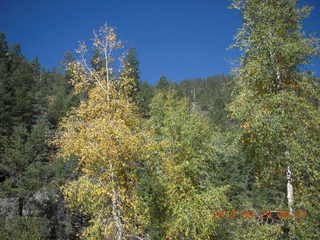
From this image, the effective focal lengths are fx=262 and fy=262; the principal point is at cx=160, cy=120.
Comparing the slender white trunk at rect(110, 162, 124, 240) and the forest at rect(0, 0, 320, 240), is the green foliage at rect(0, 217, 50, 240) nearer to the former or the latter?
the forest at rect(0, 0, 320, 240)

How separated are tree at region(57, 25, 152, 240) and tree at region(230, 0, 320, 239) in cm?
356

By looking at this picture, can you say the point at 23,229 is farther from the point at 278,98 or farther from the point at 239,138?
Result: the point at 278,98

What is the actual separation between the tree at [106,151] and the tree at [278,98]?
3563 millimetres

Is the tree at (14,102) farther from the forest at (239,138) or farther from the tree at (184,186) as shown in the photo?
the forest at (239,138)

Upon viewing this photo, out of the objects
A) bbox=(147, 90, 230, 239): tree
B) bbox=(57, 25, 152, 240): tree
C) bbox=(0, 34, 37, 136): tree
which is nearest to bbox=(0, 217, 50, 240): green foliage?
bbox=(147, 90, 230, 239): tree

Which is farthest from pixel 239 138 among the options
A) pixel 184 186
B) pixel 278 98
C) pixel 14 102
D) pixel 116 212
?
pixel 14 102

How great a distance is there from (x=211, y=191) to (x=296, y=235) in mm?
4505

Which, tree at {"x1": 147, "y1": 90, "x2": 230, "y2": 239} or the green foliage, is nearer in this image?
tree at {"x1": 147, "y1": 90, "x2": 230, "y2": 239}

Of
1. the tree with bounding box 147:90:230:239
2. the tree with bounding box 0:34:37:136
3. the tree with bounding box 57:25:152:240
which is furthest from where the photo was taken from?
the tree with bounding box 0:34:37:136

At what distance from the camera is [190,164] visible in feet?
39.0

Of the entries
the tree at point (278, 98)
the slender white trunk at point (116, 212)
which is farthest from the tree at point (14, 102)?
the tree at point (278, 98)

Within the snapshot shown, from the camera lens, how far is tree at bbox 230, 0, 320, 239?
24.9 ft

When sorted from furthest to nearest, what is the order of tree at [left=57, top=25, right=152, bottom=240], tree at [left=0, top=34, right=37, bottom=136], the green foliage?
tree at [left=0, top=34, right=37, bottom=136], the green foliage, tree at [left=57, top=25, right=152, bottom=240]

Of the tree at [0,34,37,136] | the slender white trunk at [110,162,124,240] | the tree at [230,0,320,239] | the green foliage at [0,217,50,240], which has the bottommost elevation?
the green foliage at [0,217,50,240]
